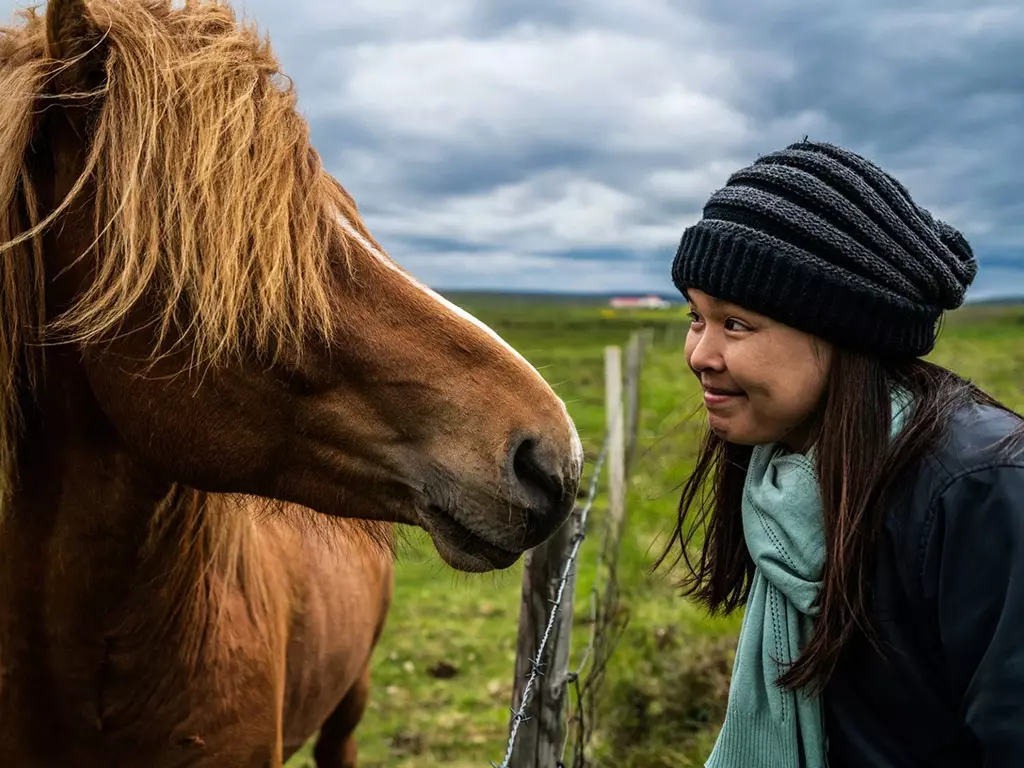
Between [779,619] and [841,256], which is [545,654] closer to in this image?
[779,619]

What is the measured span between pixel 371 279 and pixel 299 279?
18cm

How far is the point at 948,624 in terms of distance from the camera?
4.80 ft

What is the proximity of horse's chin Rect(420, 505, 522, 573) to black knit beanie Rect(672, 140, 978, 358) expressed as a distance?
2.44 ft

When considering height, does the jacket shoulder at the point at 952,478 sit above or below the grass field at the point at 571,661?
above

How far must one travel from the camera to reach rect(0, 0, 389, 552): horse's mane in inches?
65.6

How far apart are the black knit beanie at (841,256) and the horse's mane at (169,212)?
2.93 feet

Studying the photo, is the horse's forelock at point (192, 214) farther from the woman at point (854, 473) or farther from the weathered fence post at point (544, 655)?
the weathered fence post at point (544, 655)

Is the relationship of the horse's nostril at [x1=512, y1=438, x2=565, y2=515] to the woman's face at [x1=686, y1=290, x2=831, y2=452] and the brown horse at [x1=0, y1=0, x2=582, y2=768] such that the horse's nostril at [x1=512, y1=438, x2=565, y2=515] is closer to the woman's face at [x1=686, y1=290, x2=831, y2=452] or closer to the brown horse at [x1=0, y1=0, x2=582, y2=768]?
the brown horse at [x1=0, y1=0, x2=582, y2=768]

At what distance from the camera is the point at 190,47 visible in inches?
71.4

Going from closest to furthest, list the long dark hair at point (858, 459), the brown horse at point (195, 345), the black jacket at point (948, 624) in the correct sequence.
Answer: the black jacket at point (948, 624) < the long dark hair at point (858, 459) < the brown horse at point (195, 345)

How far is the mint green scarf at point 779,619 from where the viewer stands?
172 centimetres

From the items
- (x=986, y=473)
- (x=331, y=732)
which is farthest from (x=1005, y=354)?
(x=986, y=473)

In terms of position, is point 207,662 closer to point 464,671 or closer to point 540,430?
point 540,430

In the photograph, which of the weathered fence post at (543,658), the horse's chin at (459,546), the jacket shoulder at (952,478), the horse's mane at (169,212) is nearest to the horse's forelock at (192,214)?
the horse's mane at (169,212)
